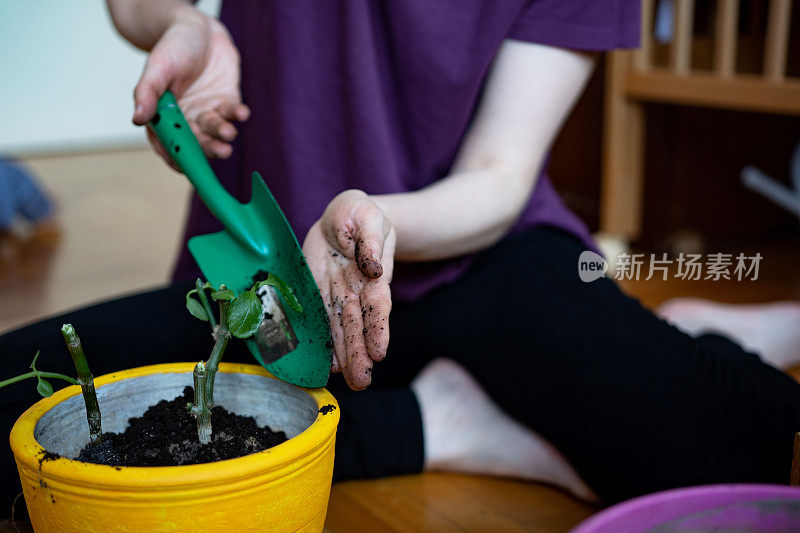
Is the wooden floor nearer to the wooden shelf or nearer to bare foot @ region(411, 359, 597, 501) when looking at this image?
bare foot @ region(411, 359, 597, 501)

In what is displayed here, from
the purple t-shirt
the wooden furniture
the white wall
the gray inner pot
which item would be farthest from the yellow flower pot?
the white wall

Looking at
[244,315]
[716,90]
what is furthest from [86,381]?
[716,90]

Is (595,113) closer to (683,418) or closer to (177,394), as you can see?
(683,418)

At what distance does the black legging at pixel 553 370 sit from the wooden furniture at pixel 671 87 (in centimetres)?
74

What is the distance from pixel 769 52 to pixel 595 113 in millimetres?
424

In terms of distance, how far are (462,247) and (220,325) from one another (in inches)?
15.8

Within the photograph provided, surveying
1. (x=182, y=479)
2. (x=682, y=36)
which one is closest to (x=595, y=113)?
(x=682, y=36)

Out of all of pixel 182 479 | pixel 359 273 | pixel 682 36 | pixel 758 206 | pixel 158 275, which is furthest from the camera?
pixel 758 206

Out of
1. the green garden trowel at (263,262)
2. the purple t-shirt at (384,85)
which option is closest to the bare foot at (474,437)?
the purple t-shirt at (384,85)

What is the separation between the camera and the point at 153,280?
1.77m

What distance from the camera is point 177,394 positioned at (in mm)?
617

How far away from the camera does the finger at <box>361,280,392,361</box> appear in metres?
0.54

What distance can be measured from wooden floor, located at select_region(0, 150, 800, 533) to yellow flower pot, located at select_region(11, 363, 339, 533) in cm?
25

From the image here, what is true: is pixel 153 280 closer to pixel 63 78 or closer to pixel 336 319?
pixel 336 319
